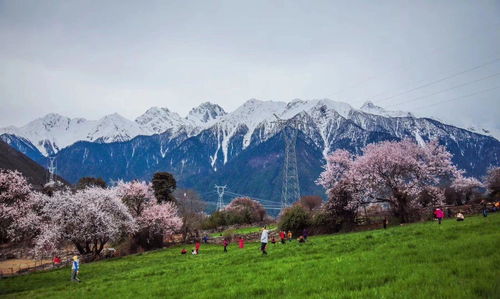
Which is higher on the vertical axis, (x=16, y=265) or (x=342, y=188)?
(x=342, y=188)

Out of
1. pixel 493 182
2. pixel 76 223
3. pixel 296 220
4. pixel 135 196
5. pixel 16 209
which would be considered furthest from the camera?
pixel 493 182

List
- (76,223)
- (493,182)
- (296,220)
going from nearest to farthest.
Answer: (76,223) < (296,220) < (493,182)

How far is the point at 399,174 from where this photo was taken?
160 feet

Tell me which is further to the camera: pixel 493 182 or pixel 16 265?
pixel 493 182

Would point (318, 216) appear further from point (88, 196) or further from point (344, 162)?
point (88, 196)

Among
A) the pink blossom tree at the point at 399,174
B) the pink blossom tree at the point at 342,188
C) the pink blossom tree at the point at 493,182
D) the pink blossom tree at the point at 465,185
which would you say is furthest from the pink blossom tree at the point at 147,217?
the pink blossom tree at the point at 465,185

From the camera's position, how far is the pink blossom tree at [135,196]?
235 ft

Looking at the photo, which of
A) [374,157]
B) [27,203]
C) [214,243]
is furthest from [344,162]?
[27,203]

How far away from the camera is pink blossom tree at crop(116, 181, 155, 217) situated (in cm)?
7175

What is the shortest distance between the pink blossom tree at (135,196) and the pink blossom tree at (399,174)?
41.8 m

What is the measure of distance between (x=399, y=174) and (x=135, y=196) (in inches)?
2020

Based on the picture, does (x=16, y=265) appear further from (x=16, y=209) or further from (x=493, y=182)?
(x=493, y=182)

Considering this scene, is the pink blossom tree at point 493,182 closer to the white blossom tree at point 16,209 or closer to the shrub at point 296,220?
the shrub at point 296,220

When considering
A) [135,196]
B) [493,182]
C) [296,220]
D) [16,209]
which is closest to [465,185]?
[493,182]
